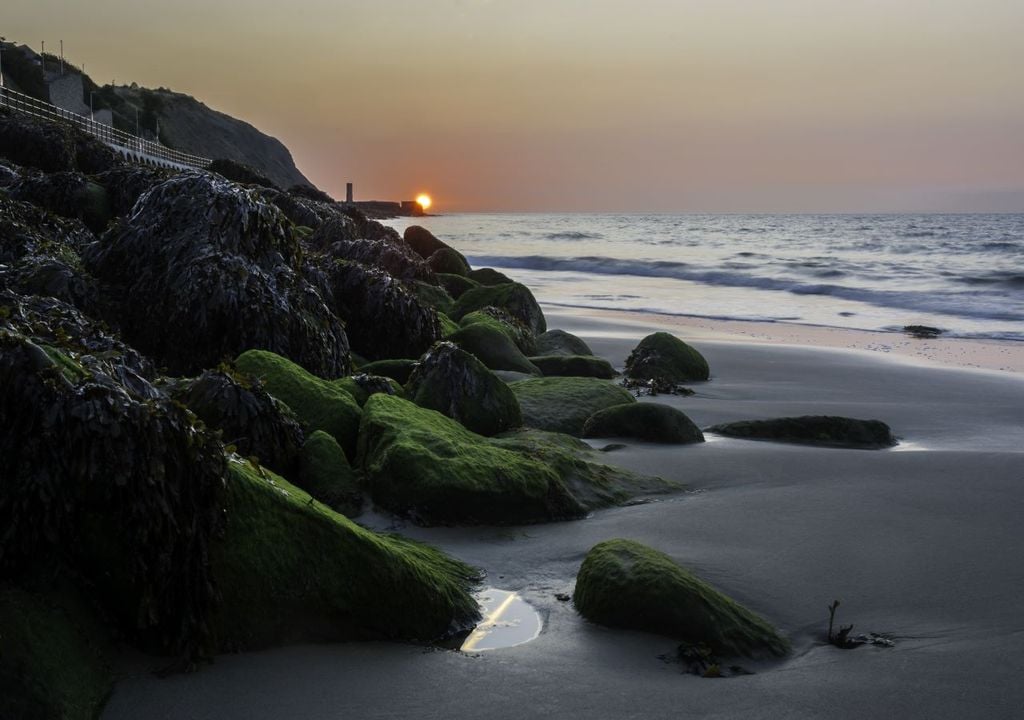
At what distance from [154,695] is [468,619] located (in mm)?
1307

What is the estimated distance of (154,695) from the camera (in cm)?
→ 305

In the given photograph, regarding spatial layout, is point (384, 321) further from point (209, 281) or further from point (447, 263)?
point (447, 263)

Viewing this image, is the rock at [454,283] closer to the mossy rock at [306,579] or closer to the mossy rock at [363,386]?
the mossy rock at [363,386]

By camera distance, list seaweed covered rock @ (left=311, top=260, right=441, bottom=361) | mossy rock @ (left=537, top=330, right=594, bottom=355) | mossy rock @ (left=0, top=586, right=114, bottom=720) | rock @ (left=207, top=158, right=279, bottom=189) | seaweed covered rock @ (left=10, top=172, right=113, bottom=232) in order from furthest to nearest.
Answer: rock @ (left=207, top=158, right=279, bottom=189) → mossy rock @ (left=537, top=330, right=594, bottom=355) → seaweed covered rock @ (left=10, top=172, right=113, bottom=232) → seaweed covered rock @ (left=311, top=260, right=441, bottom=361) → mossy rock @ (left=0, top=586, right=114, bottom=720)

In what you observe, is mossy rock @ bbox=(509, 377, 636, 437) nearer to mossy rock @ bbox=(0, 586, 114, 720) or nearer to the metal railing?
mossy rock @ bbox=(0, 586, 114, 720)

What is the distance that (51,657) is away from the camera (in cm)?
288

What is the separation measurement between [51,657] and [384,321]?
691 centimetres

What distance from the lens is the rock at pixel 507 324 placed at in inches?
439

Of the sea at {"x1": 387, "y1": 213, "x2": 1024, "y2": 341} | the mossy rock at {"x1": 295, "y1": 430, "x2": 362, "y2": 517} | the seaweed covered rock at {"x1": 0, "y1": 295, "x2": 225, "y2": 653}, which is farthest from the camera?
the sea at {"x1": 387, "y1": 213, "x2": 1024, "y2": 341}

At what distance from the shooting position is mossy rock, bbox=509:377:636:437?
7.45m

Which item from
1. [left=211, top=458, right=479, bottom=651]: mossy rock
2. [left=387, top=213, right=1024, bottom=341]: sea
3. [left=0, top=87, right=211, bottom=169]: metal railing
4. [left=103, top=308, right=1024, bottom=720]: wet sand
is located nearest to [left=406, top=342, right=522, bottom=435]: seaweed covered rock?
[left=103, top=308, right=1024, bottom=720]: wet sand

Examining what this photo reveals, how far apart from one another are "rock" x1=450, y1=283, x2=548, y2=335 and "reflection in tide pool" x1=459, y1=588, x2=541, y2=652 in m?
9.23

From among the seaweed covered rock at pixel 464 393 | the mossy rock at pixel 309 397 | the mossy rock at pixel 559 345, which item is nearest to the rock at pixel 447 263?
the mossy rock at pixel 559 345

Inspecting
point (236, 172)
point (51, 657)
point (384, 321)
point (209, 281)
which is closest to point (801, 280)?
point (236, 172)
